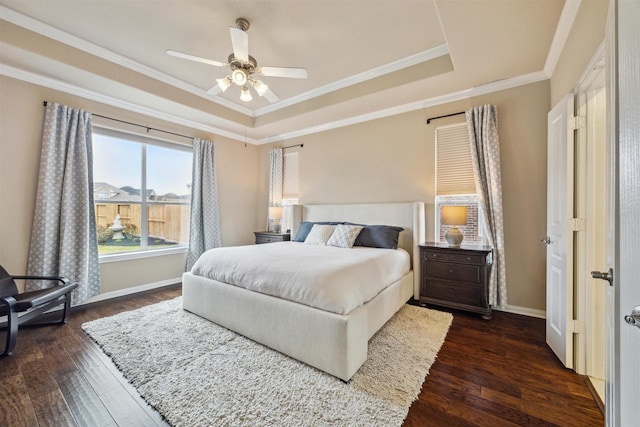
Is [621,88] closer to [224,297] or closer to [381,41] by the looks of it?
[381,41]

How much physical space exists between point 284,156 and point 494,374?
14.7 ft

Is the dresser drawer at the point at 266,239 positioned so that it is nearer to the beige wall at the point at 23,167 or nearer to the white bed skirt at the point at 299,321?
the beige wall at the point at 23,167

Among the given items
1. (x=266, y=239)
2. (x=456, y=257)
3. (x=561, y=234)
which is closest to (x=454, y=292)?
(x=456, y=257)

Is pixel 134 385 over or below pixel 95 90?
below

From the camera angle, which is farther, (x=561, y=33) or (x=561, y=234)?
(x=561, y=33)

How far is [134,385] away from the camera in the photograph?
1743mm

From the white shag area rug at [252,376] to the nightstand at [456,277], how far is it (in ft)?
1.26

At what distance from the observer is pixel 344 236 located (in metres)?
3.41

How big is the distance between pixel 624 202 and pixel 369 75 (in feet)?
10.3

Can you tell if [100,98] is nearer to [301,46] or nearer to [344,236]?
[301,46]

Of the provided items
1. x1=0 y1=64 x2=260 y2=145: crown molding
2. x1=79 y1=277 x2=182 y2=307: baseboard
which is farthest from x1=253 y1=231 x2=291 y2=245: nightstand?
x1=0 y1=64 x2=260 y2=145: crown molding

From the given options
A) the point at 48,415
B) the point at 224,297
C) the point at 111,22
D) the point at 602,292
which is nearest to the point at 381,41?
the point at 111,22

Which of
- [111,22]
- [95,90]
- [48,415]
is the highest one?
[111,22]

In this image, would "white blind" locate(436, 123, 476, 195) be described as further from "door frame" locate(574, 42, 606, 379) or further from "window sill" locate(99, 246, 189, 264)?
"window sill" locate(99, 246, 189, 264)
